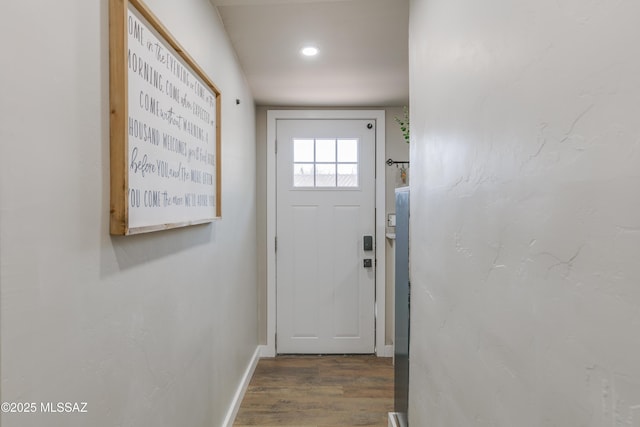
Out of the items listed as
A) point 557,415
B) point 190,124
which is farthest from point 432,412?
point 190,124

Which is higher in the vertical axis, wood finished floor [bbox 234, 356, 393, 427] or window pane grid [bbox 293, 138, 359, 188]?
window pane grid [bbox 293, 138, 359, 188]

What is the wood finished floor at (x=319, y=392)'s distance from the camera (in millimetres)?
2406

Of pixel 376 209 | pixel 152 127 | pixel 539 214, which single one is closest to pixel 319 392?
pixel 376 209

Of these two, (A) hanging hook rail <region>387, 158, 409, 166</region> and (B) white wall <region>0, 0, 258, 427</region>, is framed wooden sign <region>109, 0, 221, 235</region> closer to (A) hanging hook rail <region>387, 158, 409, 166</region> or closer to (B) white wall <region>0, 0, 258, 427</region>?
(B) white wall <region>0, 0, 258, 427</region>

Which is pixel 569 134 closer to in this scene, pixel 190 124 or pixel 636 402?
pixel 636 402

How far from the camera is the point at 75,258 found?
80 centimetres

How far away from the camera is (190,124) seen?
1.46 meters

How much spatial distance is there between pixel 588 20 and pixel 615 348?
0.42m

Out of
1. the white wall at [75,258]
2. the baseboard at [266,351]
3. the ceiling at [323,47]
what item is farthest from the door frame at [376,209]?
the white wall at [75,258]

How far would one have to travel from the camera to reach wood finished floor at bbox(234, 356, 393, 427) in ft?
7.89

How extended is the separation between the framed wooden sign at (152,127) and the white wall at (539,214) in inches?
33.9

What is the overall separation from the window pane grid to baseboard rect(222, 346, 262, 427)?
60.9 inches

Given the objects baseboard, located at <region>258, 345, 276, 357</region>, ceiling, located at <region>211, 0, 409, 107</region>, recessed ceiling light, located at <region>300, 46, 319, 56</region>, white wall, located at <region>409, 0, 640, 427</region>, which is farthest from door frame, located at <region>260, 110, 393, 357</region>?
white wall, located at <region>409, 0, 640, 427</region>

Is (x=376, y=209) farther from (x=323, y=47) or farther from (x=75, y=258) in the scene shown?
(x=75, y=258)
